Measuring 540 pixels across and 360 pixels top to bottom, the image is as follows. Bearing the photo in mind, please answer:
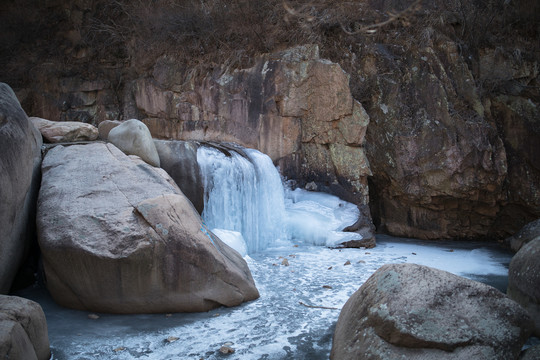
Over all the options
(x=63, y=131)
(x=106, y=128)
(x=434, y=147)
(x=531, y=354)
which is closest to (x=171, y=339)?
(x=531, y=354)

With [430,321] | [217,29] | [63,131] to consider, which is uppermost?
[217,29]

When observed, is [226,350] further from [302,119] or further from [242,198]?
[302,119]

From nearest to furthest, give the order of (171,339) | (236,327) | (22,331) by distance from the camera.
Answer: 1. (22,331)
2. (171,339)
3. (236,327)

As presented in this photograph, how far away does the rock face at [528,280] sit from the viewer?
3.38 meters

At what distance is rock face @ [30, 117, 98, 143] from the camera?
5.83 meters

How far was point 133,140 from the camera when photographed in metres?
5.73

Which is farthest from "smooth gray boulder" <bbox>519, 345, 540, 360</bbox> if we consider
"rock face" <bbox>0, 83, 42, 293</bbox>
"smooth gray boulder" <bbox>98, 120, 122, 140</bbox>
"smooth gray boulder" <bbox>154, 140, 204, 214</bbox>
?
"smooth gray boulder" <bbox>98, 120, 122, 140</bbox>

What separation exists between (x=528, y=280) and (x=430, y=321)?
4.56ft

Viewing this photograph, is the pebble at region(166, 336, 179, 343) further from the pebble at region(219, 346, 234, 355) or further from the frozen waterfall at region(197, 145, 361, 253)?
the frozen waterfall at region(197, 145, 361, 253)

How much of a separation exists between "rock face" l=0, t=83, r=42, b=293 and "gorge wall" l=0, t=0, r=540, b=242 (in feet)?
17.3

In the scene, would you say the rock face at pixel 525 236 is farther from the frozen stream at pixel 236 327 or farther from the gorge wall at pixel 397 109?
the frozen stream at pixel 236 327

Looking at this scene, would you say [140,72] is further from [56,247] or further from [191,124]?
[56,247]

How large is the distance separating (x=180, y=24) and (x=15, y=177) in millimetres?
7884

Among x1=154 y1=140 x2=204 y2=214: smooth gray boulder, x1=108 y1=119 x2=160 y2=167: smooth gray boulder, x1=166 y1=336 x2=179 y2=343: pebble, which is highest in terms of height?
x1=108 y1=119 x2=160 y2=167: smooth gray boulder
